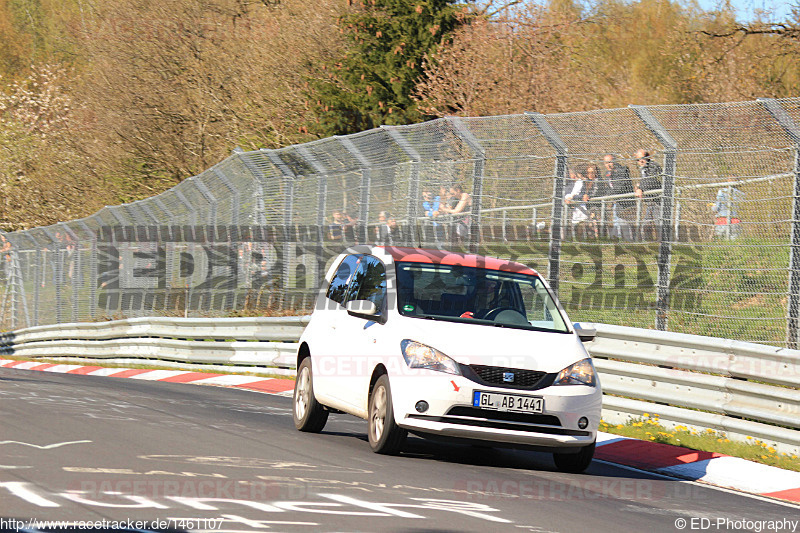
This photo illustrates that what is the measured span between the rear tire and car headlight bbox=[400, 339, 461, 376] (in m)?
1.23

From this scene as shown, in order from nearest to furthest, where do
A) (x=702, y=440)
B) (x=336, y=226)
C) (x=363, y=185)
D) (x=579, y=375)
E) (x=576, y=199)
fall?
(x=579, y=375) → (x=702, y=440) → (x=576, y=199) → (x=363, y=185) → (x=336, y=226)

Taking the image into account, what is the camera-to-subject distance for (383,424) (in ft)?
29.7

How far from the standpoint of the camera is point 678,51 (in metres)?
32.9

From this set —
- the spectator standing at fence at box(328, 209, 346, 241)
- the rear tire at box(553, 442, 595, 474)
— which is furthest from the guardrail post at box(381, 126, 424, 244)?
the rear tire at box(553, 442, 595, 474)

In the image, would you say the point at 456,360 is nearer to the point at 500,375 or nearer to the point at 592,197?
the point at 500,375

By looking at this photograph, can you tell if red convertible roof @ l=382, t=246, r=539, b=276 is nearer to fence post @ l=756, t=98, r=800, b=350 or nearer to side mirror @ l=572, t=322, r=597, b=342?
side mirror @ l=572, t=322, r=597, b=342

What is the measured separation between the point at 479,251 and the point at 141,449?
669cm

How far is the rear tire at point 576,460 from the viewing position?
9.12 m

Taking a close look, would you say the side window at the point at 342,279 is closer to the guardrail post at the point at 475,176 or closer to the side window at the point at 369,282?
the side window at the point at 369,282

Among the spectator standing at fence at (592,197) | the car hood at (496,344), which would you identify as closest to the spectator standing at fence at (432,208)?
the spectator standing at fence at (592,197)

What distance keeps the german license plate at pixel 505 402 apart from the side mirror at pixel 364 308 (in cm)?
119

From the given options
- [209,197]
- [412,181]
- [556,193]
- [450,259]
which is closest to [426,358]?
[450,259]

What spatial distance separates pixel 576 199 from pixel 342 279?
3199mm

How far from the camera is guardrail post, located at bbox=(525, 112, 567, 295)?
13.1 m
